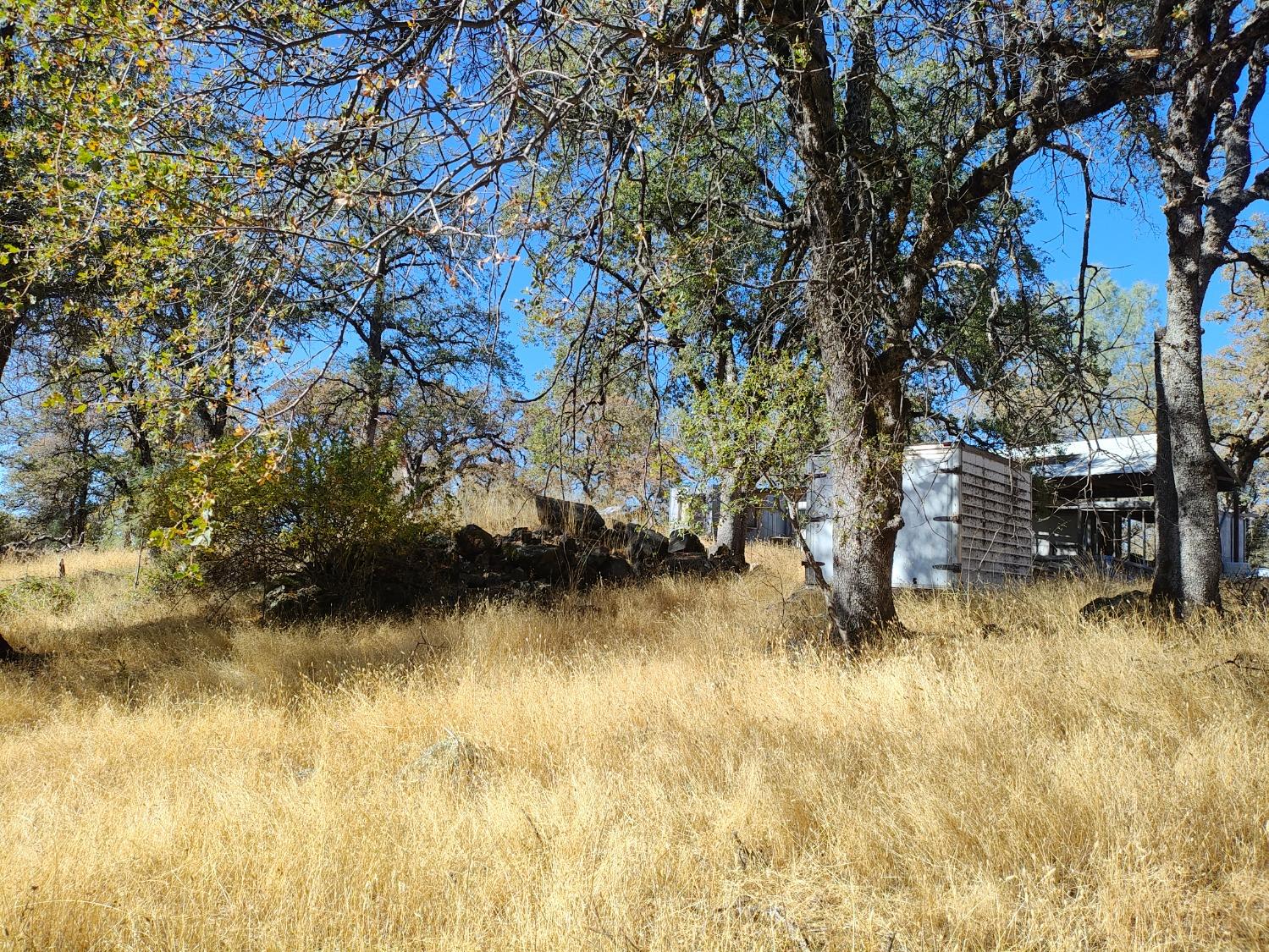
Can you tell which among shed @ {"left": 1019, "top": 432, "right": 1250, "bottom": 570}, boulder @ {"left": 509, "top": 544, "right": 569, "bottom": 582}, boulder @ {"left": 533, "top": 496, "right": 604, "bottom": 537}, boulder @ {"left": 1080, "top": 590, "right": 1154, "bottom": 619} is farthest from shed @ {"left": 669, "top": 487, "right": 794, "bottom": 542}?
shed @ {"left": 1019, "top": 432, "right": 1250, "bottom": 570}

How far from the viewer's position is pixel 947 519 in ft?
38.8

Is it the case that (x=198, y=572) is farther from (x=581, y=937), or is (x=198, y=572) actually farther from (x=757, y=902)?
(x=757, y=902)

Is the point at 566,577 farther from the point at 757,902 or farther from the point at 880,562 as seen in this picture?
the point at 757,902

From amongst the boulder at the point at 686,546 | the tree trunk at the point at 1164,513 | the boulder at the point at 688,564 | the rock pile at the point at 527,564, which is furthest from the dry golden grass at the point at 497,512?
the tree trunk at the point at 1164,513

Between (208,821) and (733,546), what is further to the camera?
(733,546)

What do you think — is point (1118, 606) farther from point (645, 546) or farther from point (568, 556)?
point (645, 546)

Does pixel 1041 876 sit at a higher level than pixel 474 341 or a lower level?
lower

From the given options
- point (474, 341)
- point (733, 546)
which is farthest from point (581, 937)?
point (474, 341)

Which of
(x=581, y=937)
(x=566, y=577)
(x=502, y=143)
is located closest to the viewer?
(x=581, y=937)

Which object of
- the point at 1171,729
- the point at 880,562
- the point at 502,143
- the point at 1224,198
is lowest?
the point at 1171,729

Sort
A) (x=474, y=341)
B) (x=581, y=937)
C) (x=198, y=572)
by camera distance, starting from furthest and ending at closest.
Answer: (x=474, y=341) → (x=198, y=572) → (x=581, y=937)

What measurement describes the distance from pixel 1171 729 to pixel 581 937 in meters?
3.86

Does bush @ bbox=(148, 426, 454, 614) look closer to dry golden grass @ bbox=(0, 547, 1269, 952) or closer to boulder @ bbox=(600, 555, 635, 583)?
boulder @ bbox=(600, 555, 635, 583)

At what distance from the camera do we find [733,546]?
15602mm
